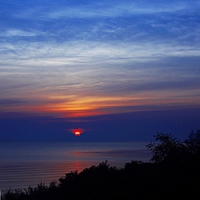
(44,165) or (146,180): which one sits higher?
(146,180)

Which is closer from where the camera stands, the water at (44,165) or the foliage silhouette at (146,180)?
the foliage silhouette at (146,180)

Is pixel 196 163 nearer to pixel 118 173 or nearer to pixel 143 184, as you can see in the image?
pixel 143 184

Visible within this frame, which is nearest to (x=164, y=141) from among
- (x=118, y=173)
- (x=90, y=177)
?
(x=118, y=173)

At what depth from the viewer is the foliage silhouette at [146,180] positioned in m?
12.2

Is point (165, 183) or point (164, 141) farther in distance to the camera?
point (164, 141)

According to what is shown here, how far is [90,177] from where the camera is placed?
53.5 feet

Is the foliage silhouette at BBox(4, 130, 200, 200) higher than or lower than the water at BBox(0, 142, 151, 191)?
higher

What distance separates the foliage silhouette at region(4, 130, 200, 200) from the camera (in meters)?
12.2

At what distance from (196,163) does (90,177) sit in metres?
4.39

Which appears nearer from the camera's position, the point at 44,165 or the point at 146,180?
the point at 146,180

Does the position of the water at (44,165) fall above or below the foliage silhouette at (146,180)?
below

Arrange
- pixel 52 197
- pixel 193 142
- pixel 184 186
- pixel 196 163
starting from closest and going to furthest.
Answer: pixel 184 186 < pixel 196 163 < pixel 52 197 < pixel 193 142

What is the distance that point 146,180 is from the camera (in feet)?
43.8

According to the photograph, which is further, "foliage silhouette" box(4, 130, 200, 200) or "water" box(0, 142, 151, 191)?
"water" box(0, 142, 151, 191)
